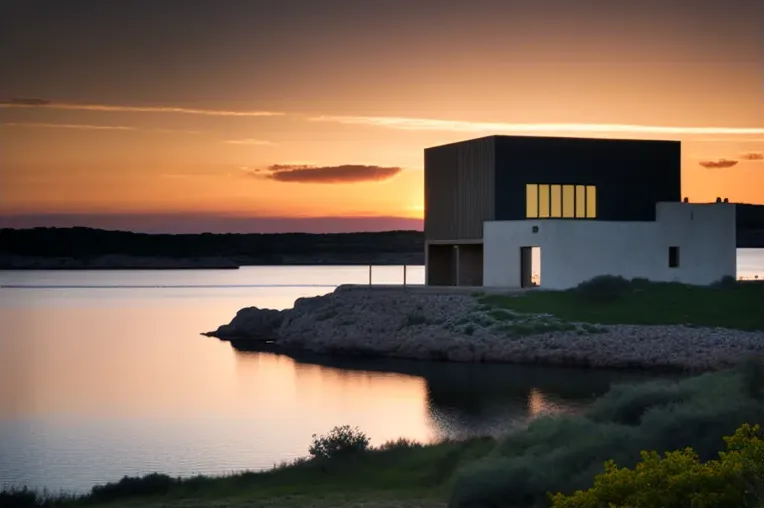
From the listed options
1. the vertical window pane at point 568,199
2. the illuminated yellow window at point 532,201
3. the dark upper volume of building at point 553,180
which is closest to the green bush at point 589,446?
the dark upper volume of building at point 553,180

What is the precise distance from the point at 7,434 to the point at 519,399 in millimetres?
14335

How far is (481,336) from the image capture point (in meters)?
43.7

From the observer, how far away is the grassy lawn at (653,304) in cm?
4328

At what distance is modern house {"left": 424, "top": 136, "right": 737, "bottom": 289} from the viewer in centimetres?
4759

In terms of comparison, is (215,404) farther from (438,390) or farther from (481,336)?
(481,336)

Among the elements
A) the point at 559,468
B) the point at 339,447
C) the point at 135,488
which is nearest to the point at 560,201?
the point at 339,447

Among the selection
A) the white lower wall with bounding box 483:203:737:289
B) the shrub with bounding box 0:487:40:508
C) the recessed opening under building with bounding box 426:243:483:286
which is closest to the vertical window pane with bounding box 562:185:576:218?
the white lower wall with bounding box 483:203:737:289

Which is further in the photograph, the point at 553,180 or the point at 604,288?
the point at 553,180

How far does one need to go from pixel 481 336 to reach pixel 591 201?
9.93 m

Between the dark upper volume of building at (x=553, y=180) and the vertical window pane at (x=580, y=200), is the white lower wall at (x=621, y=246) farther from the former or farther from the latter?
the vertical window pane at (x=580, y=200)

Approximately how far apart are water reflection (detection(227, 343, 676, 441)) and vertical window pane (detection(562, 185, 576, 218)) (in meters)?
10.4

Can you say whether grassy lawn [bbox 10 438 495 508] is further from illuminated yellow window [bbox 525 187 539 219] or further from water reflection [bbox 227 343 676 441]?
illuminated yellow window [bbox 525 187 539 219]

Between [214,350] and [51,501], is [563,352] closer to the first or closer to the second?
[214,350]

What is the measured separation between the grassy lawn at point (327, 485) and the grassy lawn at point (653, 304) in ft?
77.8
